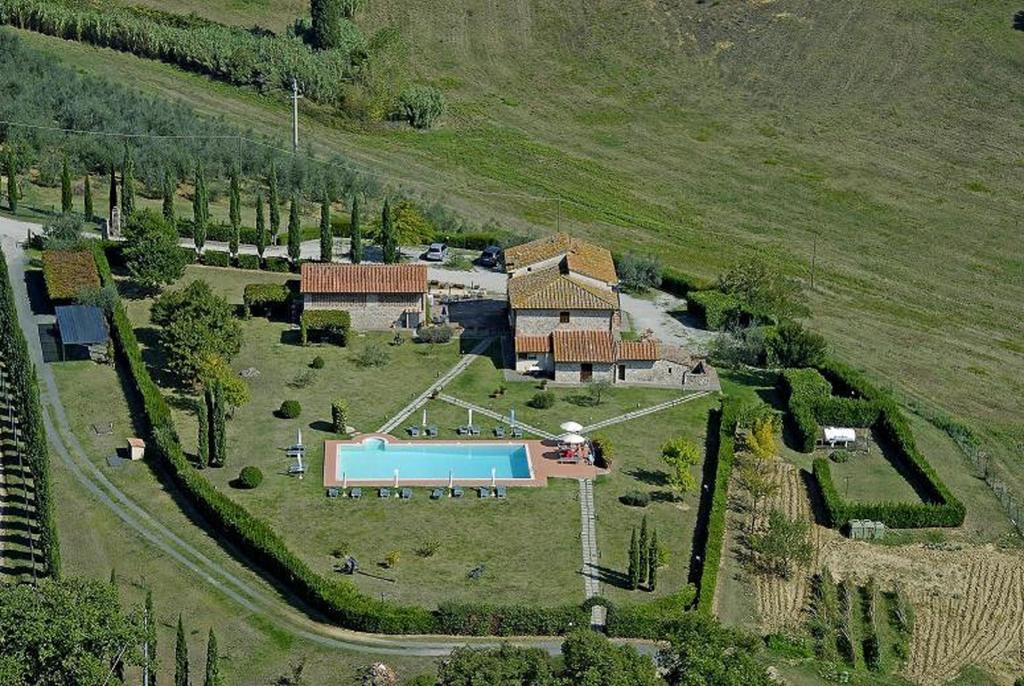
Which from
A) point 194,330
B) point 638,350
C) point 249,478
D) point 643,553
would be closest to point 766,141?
point 638,350

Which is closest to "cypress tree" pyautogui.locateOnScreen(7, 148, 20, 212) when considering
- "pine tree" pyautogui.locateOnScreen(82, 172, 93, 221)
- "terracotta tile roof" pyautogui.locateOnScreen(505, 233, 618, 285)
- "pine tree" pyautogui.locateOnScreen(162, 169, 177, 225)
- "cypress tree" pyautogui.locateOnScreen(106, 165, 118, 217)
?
"pine tree" pyautogui.locateOnScreen(82, 172, 93, 221)

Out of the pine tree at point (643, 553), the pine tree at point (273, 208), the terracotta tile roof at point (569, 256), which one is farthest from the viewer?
the pine tree at point (273, 208)

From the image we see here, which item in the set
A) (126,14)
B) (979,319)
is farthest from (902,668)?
(126,14)

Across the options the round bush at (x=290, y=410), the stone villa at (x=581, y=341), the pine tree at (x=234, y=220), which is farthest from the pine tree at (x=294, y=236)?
the round bush at (x=290, y=410)

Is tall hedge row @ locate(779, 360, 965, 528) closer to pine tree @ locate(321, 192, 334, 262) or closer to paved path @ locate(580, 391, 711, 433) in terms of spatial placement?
paved path @ locate(580, 391, 711, 433)

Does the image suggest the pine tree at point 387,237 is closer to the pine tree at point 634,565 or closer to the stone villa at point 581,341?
the stone villa at point 581,341

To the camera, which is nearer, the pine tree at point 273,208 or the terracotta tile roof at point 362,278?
the terracotta tile roof at point 362,278

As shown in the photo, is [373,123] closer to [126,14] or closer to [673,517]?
[126,14]
